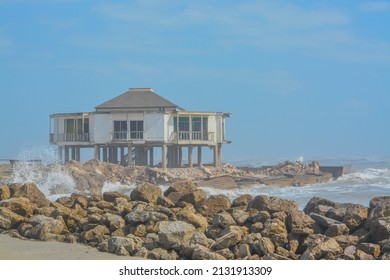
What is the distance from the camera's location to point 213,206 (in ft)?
37.6

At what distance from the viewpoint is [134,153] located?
40.1m

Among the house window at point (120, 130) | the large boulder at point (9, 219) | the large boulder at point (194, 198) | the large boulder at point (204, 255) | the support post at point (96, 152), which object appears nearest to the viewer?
the large boulder at point (204, 255)

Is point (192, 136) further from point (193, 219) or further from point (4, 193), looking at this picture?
point (193, 219)

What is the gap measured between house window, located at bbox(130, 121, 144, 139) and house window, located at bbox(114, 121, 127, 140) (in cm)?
38

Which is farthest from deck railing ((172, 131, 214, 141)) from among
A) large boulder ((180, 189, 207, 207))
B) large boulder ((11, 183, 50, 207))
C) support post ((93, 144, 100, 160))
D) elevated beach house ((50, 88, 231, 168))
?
large boulder ((180, 189, 207, 207))

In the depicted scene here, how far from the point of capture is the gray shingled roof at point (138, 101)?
3688cm

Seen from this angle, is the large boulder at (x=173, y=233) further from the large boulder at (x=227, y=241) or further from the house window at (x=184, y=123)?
the house window at (x=184, y=123)

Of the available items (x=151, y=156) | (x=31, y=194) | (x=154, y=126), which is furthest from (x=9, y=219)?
(x=151, y=156)

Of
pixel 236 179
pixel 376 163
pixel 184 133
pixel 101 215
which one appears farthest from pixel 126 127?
pixel 376 163

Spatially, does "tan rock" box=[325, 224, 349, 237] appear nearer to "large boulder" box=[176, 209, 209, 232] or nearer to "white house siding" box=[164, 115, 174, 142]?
"large boulder" box=[176, 209, 209, 232]

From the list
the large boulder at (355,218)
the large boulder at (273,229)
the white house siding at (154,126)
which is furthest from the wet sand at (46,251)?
the white house siding at (154,126)

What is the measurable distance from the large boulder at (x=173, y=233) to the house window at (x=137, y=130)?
27.1 metres

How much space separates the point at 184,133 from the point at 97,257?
28.5 m

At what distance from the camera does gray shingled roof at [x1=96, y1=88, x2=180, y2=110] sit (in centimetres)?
3688
